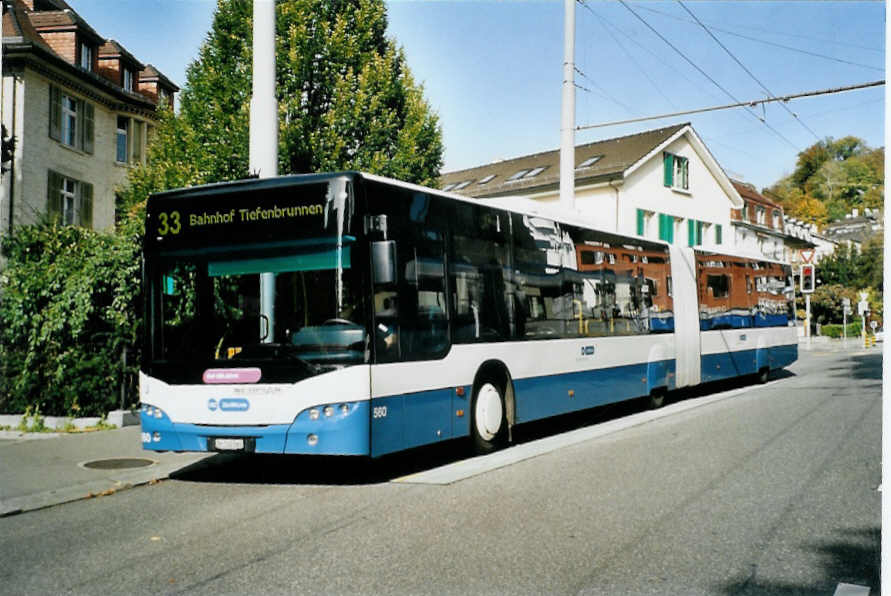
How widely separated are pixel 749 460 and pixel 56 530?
20.6ft

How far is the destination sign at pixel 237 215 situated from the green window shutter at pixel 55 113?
19.3m

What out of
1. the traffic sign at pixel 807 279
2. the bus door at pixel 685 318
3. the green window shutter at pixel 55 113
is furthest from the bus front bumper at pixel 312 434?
the traffic sign at pixel 807 279

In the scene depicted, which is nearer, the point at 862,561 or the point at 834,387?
the point at 862,561

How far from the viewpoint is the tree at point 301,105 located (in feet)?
64.8

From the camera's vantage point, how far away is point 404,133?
2080cm

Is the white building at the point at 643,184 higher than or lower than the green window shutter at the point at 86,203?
higher

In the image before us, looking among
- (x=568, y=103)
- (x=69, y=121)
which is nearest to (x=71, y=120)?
(x=69, y=121)

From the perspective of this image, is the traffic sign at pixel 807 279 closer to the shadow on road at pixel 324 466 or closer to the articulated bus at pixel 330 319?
the shadow on road at pixel 324 466

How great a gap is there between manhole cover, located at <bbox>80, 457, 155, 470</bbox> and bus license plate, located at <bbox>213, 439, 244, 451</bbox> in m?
1.59

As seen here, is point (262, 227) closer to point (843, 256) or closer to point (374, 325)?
point (374, 325)

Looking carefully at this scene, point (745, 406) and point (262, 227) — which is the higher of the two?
point (262, 227)

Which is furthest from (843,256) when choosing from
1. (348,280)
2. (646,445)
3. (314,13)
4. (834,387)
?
(348,280)

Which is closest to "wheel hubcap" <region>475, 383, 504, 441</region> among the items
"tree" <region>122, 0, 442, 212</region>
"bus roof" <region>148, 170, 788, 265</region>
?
"bus roof" <region>148, 170, 788, 265</region>

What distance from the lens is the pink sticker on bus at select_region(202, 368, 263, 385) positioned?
7.66 m
